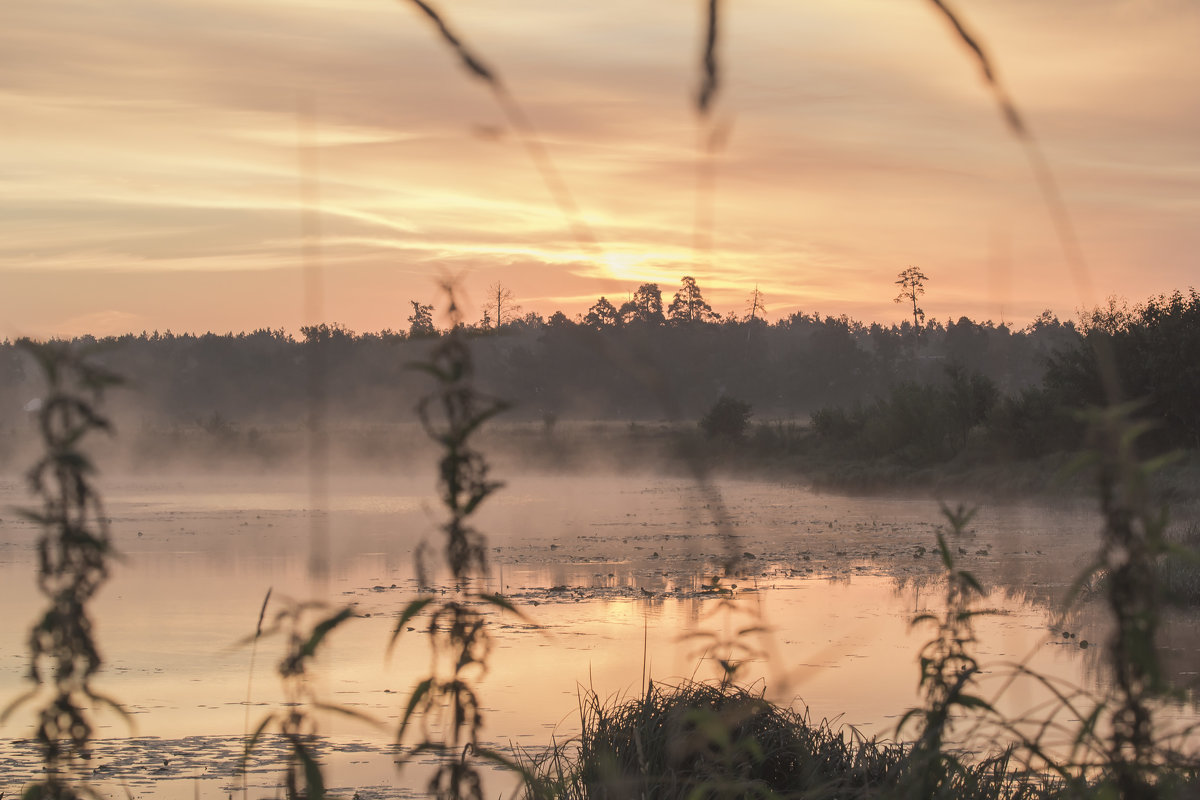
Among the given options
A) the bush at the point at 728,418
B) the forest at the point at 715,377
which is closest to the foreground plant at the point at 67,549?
the forest at the point at 715,377

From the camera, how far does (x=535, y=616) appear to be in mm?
14242

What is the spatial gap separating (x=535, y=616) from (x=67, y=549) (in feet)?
40.6

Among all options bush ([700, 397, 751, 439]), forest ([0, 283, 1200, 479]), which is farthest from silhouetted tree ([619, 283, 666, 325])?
bush ([700, 397, 751, 439])

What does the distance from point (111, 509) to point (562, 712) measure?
23.8 m

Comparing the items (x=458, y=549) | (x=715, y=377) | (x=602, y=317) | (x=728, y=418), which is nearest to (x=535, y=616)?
(x=602, y=317)

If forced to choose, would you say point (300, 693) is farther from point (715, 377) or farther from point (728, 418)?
point (715, 377)

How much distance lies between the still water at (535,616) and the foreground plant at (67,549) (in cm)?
11

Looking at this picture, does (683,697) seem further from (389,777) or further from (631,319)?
(631,319)

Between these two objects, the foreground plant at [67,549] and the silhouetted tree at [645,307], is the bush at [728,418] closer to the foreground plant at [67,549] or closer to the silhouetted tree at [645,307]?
the silhouetted tree at [645,307]

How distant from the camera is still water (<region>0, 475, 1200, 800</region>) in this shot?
346 inches

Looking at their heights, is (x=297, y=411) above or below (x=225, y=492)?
above

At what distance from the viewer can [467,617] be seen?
71.5 inches

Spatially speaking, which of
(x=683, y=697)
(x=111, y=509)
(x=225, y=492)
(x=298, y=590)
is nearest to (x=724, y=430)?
(x=225, y=492)

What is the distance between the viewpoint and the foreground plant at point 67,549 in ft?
6.52
